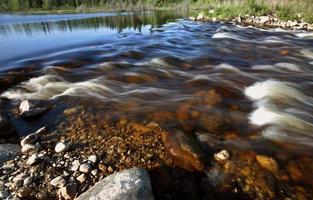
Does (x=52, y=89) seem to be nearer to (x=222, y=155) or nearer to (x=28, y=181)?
(x=28, y=181)

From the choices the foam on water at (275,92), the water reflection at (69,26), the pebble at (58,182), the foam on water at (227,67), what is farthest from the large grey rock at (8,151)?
the water reflection at (69,26)

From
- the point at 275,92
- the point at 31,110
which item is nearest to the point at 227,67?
the point at 275,92

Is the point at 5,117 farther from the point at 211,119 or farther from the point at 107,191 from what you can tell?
the point at 211,119

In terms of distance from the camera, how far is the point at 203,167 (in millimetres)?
3510

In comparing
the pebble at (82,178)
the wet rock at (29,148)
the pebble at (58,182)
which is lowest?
the wet rock at (29,148)

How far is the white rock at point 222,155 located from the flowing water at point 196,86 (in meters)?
0.27

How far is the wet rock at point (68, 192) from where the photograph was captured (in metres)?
3.09

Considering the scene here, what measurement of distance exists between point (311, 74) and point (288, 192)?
16.8ft

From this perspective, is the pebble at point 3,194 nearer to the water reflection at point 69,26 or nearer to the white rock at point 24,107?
the white rock at point 24,107

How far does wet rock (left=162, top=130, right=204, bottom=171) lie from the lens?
3549 mm

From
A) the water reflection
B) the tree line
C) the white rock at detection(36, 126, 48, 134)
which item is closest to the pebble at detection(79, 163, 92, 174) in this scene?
the white rock at detection(36, 126, 48, 134)

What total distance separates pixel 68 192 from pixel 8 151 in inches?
52.0

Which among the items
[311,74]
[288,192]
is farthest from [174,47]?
[288,192]

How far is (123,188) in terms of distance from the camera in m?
2.75
